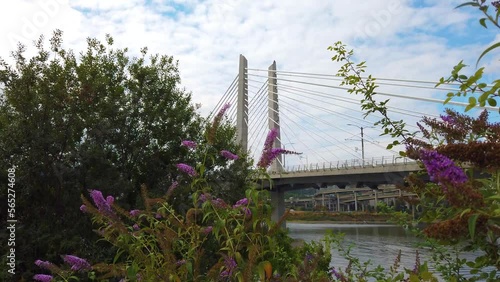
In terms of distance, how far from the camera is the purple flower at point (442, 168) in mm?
1093

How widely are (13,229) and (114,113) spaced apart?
329 cm

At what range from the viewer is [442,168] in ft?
3.65

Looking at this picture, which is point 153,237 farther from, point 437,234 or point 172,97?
point 172,97

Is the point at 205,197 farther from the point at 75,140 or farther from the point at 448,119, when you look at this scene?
the point at 75,140

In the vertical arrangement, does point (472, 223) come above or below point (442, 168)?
below

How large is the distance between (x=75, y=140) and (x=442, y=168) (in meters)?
8.45

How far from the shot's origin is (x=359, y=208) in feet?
208

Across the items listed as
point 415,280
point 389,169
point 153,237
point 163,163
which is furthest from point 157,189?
point 389,169

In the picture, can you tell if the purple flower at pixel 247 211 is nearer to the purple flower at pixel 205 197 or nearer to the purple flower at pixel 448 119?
the purple flower at pixel 205 197

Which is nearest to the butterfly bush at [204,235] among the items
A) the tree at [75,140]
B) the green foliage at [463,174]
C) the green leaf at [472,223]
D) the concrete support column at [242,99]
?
the green foliage at [463,174]

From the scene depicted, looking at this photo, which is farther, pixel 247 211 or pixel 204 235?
pixel 204 235

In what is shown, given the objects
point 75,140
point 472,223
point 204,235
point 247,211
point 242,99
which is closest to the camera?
point 472,223

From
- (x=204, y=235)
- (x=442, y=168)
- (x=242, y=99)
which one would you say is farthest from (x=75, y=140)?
(x=242, y=99)

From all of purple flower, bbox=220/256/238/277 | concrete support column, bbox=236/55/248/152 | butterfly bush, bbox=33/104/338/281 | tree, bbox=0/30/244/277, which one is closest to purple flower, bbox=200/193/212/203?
butterfly bush, bbox=33/104/338/281
